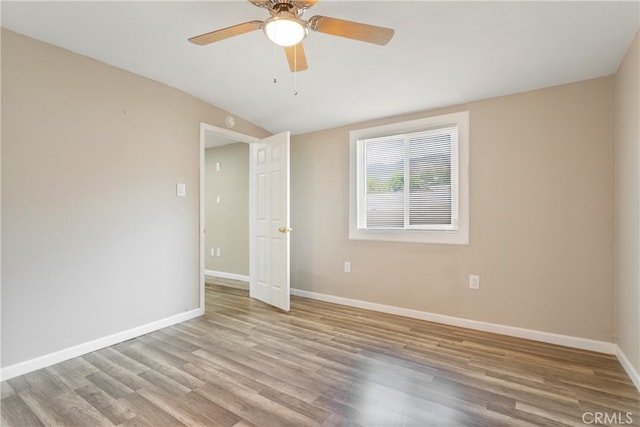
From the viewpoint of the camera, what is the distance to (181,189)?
322cm

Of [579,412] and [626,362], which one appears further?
[626,362]

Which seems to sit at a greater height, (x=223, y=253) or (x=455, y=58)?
(x=455, y=58)

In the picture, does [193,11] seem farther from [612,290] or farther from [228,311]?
[612,290]

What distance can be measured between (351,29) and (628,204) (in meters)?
2.22

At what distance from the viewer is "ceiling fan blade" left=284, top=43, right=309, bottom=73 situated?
72.9 inches

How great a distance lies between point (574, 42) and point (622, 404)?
226 centimetres

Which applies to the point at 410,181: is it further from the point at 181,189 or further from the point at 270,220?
the point at 181,189

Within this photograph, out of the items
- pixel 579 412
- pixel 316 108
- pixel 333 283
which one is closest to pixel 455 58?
pixel 316 108

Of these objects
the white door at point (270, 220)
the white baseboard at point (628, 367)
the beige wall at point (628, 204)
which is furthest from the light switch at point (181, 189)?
the white baseboard at point (628, 367)

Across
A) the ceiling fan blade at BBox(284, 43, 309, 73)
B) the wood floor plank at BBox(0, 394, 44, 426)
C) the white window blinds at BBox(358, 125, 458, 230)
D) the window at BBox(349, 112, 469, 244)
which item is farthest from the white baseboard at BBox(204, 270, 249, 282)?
the ceiling fan blade at BBox(284, 43, 309, 73)

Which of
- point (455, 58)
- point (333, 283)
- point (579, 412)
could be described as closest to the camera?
point (579, 412)

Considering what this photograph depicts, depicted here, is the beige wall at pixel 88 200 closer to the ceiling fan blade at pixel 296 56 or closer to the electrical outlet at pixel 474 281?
the ceiling fan blade at pixel 296 56

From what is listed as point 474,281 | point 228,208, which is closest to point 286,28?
point 474,281

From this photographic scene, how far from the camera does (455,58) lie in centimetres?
235
